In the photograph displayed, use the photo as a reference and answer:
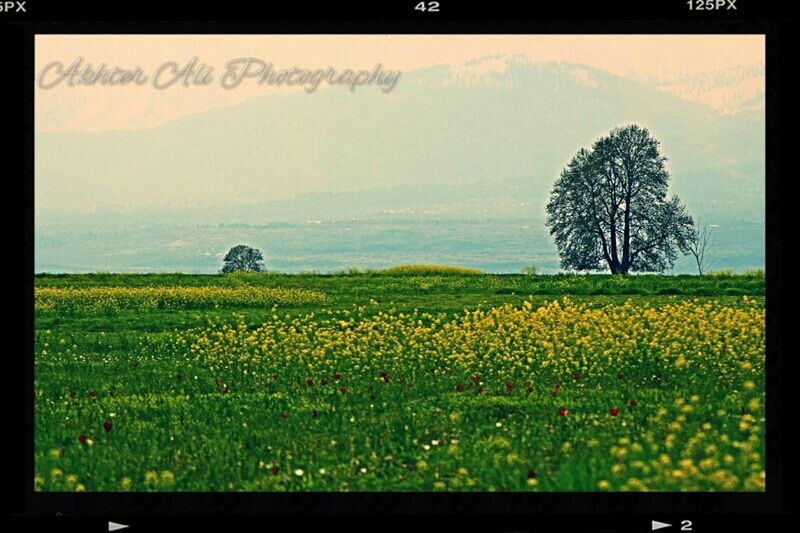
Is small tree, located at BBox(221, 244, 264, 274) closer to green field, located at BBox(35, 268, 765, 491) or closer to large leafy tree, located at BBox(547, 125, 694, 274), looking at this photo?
green field, located at BBox(35, 268, 765, 491)

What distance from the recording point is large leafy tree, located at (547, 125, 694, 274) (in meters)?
10.3

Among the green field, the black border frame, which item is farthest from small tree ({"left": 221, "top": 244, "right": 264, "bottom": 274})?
the black border frame

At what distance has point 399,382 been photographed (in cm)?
961

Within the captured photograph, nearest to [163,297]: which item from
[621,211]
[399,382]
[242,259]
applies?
[242,259]

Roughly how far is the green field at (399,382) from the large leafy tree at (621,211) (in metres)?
0.46

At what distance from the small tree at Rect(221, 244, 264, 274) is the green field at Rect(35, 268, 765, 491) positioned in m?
0.28
